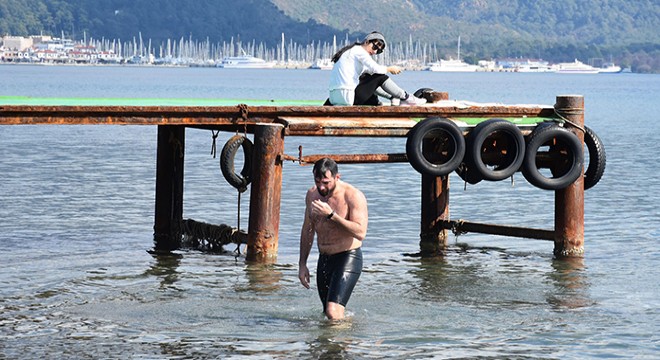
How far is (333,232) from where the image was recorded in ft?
42.3

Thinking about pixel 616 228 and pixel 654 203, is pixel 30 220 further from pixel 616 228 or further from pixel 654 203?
pixel 654 203

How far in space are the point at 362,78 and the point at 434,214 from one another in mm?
3036

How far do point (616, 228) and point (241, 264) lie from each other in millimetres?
8374

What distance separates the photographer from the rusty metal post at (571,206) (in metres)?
17.7

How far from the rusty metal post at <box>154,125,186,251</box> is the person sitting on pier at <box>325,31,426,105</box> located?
273 cm

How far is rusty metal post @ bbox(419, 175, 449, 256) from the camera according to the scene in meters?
19.4

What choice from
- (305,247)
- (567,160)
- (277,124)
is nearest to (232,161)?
(277,124)

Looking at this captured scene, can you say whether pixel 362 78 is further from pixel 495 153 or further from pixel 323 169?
pixel 323 169

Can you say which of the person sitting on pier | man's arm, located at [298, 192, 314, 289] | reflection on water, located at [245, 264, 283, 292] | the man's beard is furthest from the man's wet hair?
the person sitting on pier

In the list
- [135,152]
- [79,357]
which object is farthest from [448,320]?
[135,152]

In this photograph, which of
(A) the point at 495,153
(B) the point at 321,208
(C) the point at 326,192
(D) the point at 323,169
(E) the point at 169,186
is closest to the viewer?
(B) the point at 321,208

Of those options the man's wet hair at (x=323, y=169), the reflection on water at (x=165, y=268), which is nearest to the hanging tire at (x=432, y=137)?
the reflection on water at (x=165, y=268)

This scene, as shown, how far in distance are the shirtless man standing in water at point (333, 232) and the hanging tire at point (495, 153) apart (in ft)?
13.6

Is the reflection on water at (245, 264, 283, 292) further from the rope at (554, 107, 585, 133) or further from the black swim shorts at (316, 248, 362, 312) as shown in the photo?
the rope at (554, 107, 585, 133)
